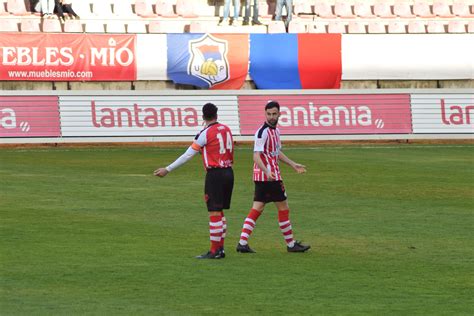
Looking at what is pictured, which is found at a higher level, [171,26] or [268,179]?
[171,26]

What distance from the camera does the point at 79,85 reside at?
3616 centimetres

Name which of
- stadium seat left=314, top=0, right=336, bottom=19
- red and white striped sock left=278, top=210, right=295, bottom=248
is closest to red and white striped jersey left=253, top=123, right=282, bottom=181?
red and white striped sock left=278, top=210, right=295, bottom=248

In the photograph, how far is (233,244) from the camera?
52.2 ft

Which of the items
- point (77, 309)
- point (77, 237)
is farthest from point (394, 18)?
point (77, 309)

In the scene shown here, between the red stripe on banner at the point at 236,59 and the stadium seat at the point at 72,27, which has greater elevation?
the stadium seat at the point at 72,27

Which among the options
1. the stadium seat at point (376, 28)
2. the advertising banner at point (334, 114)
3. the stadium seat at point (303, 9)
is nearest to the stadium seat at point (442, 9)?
the stadium seat at point (376, 28)

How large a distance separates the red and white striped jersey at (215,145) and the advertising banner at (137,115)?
18.8m

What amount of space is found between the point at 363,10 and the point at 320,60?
25.1 ft

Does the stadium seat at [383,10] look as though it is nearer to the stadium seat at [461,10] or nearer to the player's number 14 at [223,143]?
the stadium seat at [461,10]

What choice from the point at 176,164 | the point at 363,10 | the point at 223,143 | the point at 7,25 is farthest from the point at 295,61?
the point at 176,164

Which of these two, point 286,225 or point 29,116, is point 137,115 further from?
point 286,225

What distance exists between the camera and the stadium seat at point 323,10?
4391cm

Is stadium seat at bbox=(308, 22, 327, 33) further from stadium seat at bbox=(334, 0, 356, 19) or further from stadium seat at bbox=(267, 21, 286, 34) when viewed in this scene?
stadium seat at bbox=(334, 0, 356, 19)

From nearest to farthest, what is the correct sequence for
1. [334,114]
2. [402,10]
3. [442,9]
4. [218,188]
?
[218,188], [334,114], [402,10], [442,9]
